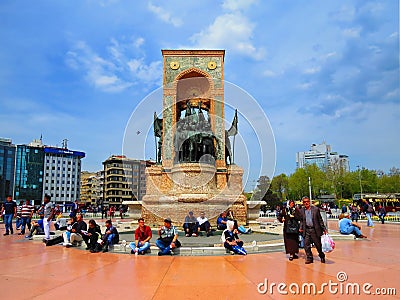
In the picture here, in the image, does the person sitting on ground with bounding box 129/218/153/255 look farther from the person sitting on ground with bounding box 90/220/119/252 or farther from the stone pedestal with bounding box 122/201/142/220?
the stone pedestal with bounding box 122/201/142/220

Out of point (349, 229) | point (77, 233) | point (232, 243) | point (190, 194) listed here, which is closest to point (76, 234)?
point (77, 233)

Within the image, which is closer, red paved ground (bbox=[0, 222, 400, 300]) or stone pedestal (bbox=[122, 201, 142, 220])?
red paved ground (bbox=[0, 222, 400, 300])

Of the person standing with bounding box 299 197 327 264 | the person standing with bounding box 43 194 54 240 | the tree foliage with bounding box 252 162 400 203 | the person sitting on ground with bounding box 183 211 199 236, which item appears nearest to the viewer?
the person standing with bounding box 299 197 327 264

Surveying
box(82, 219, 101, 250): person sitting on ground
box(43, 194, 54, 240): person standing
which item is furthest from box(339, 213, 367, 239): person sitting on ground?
box(43, 194, 54, 240): person standing

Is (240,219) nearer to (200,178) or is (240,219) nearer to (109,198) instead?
(200,178)

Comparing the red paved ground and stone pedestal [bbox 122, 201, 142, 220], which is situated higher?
stone pedestal [bbox 122, 201, 142, 220]

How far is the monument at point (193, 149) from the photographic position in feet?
58.2

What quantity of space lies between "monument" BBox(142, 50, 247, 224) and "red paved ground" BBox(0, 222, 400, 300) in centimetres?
871

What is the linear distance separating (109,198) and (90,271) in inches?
3323

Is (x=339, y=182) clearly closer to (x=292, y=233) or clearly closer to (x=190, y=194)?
(x=190, y=194)

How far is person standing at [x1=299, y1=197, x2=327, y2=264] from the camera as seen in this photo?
25.6ft

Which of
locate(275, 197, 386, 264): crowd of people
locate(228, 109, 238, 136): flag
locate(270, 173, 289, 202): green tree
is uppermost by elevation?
locate(228, 109, 238, 136): flag

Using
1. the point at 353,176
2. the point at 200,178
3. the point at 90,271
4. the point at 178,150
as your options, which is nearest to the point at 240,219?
the point at 200,178

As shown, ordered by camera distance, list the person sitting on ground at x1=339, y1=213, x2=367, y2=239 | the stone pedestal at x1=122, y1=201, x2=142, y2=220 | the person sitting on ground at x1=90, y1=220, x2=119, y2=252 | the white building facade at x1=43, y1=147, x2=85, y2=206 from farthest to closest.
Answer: the white building facade at x1=43, y1=147, x2=85, y2=206
the stone pedestal at x1=122, y1=201, x2=142, y2=220
the person sitting on ground at x1=339, y1=213, x2=367, y2=239
the person sitting on ground at x1=90, y1=220, x2=119, y2=252
